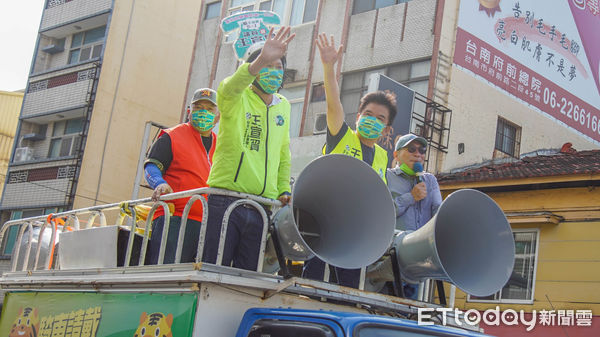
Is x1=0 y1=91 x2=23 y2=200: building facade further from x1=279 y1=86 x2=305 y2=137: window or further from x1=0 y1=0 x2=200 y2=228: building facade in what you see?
x1=279 y1=86 x2=305 y2=137: window

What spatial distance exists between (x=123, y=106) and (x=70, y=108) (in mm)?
1833

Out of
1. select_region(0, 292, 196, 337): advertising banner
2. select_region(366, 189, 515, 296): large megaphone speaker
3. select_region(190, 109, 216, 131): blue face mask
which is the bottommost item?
select_region(0, 292, 196, 337): advertising banner

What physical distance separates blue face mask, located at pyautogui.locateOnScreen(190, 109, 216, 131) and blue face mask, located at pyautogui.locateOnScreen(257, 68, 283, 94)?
0.82 m

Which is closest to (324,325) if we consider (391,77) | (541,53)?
(391,77)

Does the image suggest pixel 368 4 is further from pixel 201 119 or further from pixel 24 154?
pixel 24 154

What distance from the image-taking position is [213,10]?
24531 millimetres

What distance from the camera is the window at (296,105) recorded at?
19797mm

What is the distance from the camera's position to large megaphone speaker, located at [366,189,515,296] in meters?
4.67

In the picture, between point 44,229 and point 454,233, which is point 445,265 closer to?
point 454,233

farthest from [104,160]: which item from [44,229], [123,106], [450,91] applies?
[44,229]

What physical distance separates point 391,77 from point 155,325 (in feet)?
47.3

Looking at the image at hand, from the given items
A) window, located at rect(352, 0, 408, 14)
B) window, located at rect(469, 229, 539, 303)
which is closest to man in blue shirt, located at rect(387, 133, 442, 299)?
window, located at rect(469, 229, 539, 303)

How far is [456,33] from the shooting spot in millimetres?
17719

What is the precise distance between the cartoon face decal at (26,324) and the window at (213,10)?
1919cm
